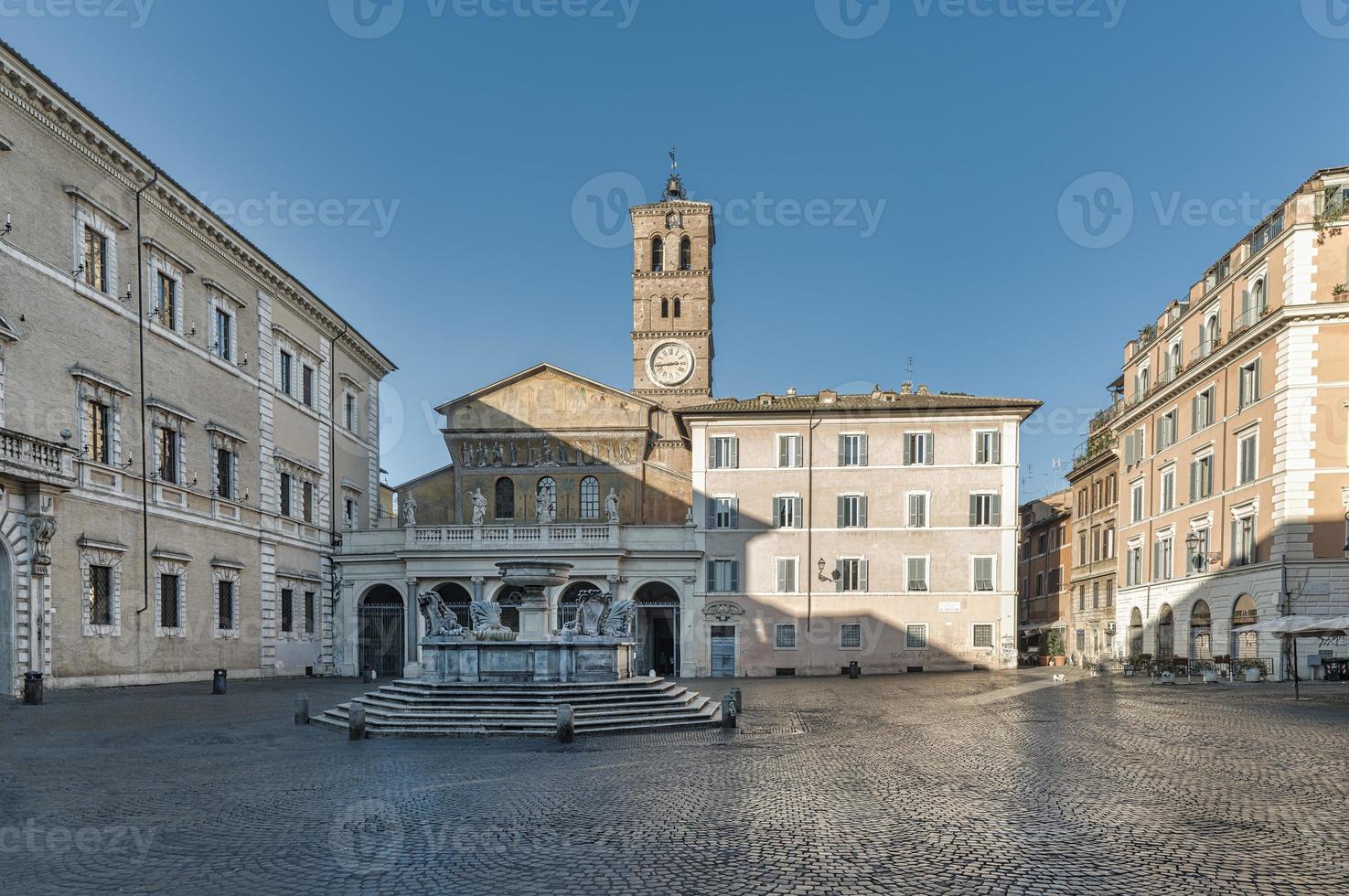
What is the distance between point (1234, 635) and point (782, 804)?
97.0ft

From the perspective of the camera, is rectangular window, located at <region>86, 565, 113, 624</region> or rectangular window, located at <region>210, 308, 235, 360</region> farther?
rectangular window, located at <region>210, 308, 235, 360</region>

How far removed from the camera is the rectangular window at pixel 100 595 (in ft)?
85.0

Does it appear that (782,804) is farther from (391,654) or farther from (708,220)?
(708,220)

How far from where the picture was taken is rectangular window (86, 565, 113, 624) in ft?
85.0

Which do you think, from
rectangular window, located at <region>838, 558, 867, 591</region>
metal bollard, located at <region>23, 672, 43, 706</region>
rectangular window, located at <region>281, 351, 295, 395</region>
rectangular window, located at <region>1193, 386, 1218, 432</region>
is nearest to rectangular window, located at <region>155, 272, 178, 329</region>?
rectangular window, located at <region>281, 351, 295, 395</region>

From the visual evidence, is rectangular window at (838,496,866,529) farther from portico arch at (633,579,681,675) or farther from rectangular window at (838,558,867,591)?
portico arch at (633,579,681,675)

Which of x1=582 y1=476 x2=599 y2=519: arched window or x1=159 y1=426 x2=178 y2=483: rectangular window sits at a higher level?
x1=159 y1=426 x2=178 y2=483: rectangular window

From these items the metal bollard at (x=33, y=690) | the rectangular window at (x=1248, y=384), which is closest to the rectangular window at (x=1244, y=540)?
the rectangular window at (x=1248, y=384)

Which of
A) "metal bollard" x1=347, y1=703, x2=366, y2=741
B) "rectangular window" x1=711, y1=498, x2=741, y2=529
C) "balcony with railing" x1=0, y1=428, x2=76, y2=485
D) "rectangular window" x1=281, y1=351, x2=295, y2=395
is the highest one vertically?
"rectangular window" x1=281, y1=351, x2=295, y2=395

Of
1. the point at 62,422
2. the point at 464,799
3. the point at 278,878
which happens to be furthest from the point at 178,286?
the point at 278,878

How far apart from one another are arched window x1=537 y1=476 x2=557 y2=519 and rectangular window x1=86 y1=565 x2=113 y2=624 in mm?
22584

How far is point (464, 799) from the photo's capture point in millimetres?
10648

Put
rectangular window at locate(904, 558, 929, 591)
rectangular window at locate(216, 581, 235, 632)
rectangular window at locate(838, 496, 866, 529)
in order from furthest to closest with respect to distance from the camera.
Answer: rectangular window at locate(838, 496, 866, 529)
rectangular window at locate(904, 558, 929, 591)
rectangular window at locate(216, 581, 235, 632)

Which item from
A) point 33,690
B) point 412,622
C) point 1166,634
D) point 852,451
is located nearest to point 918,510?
point 852,451
